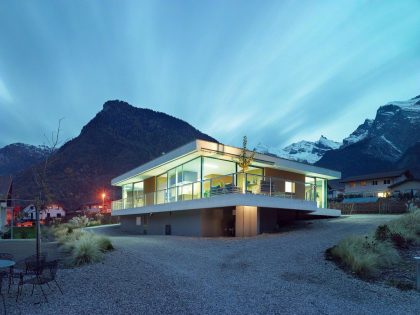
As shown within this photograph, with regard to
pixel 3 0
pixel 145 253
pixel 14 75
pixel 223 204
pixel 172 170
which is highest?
pixel 3 0

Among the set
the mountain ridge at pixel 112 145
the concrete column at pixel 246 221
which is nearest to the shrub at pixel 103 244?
the concrete column at pixel 246 221

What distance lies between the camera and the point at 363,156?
13038cm

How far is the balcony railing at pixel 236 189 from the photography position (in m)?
15.6

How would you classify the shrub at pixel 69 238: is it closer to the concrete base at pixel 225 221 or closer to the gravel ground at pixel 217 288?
the gravel ground at pixel 217 288

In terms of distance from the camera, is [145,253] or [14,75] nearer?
[145,253]

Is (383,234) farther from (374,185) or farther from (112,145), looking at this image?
(112,145)

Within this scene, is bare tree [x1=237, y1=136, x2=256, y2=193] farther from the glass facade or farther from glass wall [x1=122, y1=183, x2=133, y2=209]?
glass wall [x1=122, y1=183, x2=133, y2=209]

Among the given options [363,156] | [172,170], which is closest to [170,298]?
[172,170]

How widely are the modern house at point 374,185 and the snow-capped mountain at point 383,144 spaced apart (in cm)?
5737

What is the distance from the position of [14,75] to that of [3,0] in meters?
8.62

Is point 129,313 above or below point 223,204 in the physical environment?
below

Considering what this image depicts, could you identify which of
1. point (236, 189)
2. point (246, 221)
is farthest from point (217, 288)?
point (246, 221)

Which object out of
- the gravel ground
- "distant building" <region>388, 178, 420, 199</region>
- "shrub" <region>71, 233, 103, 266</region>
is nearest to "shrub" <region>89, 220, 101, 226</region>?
the gravel ground

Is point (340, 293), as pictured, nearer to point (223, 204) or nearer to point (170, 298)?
point (170, 298)
